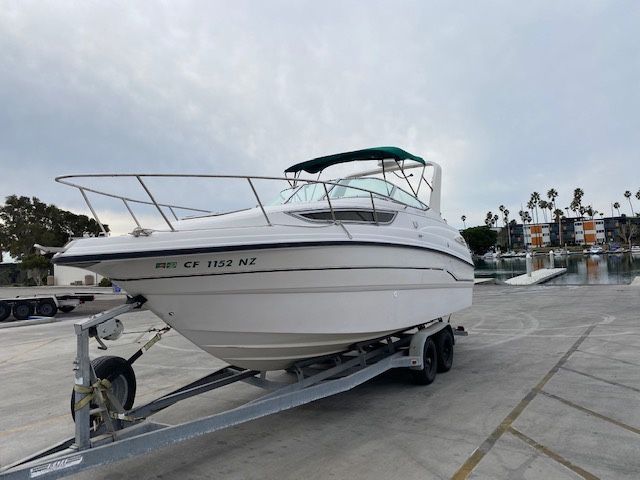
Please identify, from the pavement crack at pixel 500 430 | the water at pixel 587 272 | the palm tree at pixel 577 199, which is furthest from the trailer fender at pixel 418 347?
the palm tree at pixel 577 199

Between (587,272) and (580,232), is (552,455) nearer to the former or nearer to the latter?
(587,272)

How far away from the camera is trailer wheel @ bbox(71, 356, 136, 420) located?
3836 mm

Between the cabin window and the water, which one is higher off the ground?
the cabin window

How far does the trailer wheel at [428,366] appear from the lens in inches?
222

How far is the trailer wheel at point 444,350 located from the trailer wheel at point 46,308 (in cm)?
1464

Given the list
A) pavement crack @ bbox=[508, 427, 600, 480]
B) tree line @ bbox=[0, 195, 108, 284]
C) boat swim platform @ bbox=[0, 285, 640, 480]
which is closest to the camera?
pavement crack @ bbox=[508, 427, 600, 480]

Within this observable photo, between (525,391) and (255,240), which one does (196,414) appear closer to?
(255,240)

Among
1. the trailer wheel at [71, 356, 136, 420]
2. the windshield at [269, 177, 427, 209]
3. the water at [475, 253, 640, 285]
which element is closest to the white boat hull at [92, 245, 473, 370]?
the trailer wheel at [71, 356, 136, 420]

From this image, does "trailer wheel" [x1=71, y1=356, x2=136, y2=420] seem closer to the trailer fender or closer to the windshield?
the windshield

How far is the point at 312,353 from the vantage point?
448 cm

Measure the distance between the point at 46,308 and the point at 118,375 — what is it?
1433 centimetres

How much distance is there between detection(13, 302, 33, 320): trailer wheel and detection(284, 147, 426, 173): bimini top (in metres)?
13.5

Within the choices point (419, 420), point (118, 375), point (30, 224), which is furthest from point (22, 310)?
point (30, 224)

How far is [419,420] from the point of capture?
177 inches
